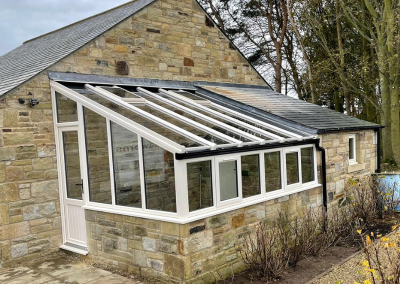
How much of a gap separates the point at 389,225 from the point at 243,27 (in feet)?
44.8

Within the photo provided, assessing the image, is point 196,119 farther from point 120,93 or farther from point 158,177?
point 158,177

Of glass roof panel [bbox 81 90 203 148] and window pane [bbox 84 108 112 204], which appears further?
window pane [bbox 84 108 112 204]

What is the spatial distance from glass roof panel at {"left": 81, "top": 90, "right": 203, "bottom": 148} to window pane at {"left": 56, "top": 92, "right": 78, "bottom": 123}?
267 millimetres

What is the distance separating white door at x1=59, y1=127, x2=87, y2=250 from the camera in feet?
18.4

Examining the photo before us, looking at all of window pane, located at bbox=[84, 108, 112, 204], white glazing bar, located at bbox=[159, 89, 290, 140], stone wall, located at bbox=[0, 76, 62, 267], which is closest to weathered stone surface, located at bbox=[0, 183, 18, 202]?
stone wall, located at bbox=[0, 76, 62, 267]

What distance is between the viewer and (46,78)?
5.74 metres

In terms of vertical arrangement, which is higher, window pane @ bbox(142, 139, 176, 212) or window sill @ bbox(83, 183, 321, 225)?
window pane @ bbox(142, 139, 176, 212)

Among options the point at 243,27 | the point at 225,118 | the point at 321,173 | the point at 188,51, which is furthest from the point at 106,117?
the point at 243,27

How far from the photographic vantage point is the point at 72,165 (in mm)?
5727

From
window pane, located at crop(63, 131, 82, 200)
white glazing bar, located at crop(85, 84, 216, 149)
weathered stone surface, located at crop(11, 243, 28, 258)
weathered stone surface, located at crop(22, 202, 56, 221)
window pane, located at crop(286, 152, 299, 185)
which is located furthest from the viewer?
window pane, located at crop(286, 152, 299, 185)

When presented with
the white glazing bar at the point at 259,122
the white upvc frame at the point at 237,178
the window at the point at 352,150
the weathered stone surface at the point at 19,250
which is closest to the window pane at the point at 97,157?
the weathered stone surface at the point at 19,250

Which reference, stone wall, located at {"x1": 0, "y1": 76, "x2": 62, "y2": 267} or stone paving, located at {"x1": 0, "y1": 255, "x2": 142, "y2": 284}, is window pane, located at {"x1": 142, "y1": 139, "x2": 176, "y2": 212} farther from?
stone wall, located at {"x1": 0, "y1": 76, "x2": 62, "y2": 267}

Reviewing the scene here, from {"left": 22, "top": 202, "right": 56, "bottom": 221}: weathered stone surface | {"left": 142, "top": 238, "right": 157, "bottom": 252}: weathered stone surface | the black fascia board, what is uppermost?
the black fascia board

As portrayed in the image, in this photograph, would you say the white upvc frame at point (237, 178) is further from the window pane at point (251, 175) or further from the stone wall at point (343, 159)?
the stone wall at point (343, 159)
